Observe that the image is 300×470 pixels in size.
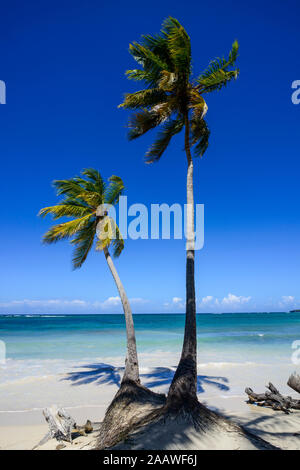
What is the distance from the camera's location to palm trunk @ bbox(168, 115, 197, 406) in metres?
6.12

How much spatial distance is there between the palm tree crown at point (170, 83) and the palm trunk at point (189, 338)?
21.3 inches

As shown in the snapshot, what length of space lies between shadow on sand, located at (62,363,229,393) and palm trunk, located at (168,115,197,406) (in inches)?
264

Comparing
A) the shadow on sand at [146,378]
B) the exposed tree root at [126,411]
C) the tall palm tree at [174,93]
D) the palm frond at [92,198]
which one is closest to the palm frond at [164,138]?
the tall palm tree at [174,93]

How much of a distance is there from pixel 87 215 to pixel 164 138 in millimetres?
3690

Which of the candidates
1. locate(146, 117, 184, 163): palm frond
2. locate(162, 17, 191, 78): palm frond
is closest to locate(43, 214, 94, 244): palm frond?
locate(146, 117, 184, 163): palm frond

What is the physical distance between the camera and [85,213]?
11016 millimetres

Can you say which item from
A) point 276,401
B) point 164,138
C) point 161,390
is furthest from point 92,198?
point 276,401

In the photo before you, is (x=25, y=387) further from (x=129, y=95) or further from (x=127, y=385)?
(x=129, y=95)

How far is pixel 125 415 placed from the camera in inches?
263

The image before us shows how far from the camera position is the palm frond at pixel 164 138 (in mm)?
9281

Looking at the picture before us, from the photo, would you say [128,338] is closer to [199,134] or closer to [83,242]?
[83,242]

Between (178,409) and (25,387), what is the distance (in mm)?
9958

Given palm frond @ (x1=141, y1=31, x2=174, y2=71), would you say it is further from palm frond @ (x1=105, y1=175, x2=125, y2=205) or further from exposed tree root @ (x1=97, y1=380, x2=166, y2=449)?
exposed tree root @ (x1=97, y1=380, x2=166, y2=449)
